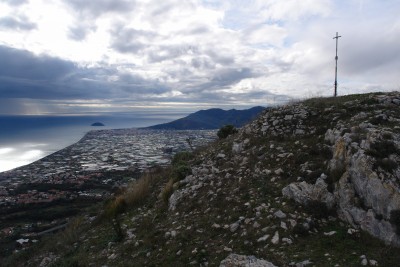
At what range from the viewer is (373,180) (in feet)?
26.5

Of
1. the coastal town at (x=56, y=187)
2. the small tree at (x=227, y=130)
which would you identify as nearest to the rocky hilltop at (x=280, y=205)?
the small tree at (x=227, y=130)

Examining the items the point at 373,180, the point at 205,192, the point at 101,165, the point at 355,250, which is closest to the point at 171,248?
the point at 205,192

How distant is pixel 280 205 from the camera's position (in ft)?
30.3

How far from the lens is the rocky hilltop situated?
→ 24.9 feet

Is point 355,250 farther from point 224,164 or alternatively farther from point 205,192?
point 224,164

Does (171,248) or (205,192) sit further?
(205,192)

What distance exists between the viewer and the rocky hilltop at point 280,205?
7594mm

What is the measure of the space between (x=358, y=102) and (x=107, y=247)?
12.2 m

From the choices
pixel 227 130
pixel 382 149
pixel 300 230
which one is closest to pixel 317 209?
pixel 300 230

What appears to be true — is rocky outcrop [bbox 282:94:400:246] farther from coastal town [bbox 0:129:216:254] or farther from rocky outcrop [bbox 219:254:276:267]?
coastal town [bbox 0:129:216:254]

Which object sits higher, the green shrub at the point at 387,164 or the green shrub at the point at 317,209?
the green shrub at the point at 387,164

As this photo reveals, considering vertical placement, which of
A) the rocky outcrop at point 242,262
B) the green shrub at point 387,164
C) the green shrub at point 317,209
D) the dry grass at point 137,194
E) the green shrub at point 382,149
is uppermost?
the green shrub at point 382,149

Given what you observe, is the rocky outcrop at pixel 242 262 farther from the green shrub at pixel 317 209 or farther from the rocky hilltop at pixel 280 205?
the green shrub at pixel 317 209

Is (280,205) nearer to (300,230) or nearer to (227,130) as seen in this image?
(300,230)
